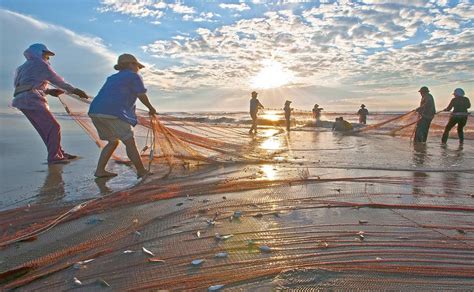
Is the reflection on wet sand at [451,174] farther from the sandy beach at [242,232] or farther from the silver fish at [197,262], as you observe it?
the silver fish at [197,262]

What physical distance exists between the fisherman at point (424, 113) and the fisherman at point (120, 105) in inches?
419

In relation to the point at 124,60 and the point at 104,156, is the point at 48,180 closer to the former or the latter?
the point at 104,156

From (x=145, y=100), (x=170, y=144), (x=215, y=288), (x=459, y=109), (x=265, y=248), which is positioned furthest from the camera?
(x=459, y=109)

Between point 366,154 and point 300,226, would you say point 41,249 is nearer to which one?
point 300,226

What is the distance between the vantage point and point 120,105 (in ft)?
19.6

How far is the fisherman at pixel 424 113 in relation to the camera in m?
12.9

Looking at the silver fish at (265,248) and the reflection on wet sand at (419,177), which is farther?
the reflection on wet sand at (419,177)

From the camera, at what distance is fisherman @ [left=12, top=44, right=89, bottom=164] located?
7.05 m

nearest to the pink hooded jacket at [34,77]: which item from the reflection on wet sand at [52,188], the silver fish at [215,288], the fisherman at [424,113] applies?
the reflection on wet sand at [52,188]

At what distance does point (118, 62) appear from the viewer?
237 inches

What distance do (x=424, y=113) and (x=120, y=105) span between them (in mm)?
11161

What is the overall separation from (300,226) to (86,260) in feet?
6.33

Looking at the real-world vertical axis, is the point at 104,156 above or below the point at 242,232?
above

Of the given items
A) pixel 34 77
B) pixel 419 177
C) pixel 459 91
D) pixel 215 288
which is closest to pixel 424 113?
pixel 459 91
